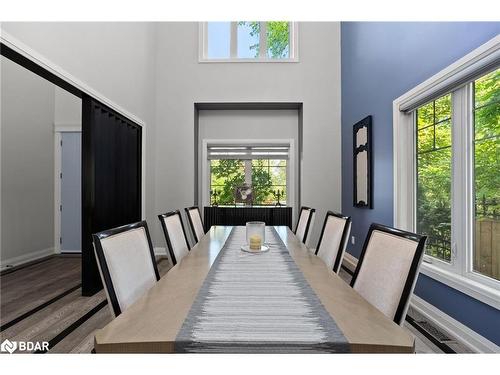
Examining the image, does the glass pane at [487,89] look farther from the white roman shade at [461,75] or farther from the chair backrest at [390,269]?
the chair backrest at [390,269]

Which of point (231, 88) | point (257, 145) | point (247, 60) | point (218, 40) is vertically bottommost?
point (257, 145)

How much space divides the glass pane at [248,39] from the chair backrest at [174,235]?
3529 mm

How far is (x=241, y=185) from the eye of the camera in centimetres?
506

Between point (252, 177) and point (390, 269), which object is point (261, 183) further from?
point (390, 269)

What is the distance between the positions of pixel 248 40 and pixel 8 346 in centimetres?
479

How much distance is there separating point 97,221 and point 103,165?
0.58 m

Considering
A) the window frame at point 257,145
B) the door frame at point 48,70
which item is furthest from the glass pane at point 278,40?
the door frame at point 48,70

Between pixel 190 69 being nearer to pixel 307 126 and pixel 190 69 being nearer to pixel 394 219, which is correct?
pixel 307 126

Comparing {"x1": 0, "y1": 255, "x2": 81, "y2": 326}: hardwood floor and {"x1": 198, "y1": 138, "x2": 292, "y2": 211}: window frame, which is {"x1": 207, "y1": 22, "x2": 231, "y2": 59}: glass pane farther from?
{"x1": 0, "y1": 255, "x2": 81, "y2": 326}: hardwood floor

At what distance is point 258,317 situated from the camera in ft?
2.73

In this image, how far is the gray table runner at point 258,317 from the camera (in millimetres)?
700

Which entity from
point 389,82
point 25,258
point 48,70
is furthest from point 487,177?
point 25,258
